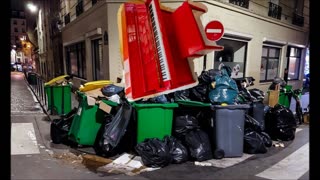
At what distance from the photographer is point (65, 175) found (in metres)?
3.71

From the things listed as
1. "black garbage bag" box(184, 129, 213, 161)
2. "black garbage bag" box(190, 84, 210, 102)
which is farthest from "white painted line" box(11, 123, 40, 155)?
"black garbage bag" box(190, 84, 210, 102)

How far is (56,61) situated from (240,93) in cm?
1541

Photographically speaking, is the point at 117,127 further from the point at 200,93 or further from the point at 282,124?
the point at 282,124

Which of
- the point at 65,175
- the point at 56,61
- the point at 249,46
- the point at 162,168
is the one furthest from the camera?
the point at 56,61

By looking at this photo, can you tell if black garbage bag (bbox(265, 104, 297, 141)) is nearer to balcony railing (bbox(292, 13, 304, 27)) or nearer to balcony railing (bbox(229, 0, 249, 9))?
balcony railing (bbox(229, 0, 249, 9))

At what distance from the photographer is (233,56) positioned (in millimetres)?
9641

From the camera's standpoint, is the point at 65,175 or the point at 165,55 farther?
the point at 165,55

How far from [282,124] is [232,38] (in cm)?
439

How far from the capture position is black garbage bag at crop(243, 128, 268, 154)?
4688mm

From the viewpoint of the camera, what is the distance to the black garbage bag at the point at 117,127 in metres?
4.41

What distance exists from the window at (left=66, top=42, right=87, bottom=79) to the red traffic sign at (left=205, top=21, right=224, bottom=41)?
24.1 ft

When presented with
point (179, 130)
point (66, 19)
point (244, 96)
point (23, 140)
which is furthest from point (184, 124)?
point (66, 19)
